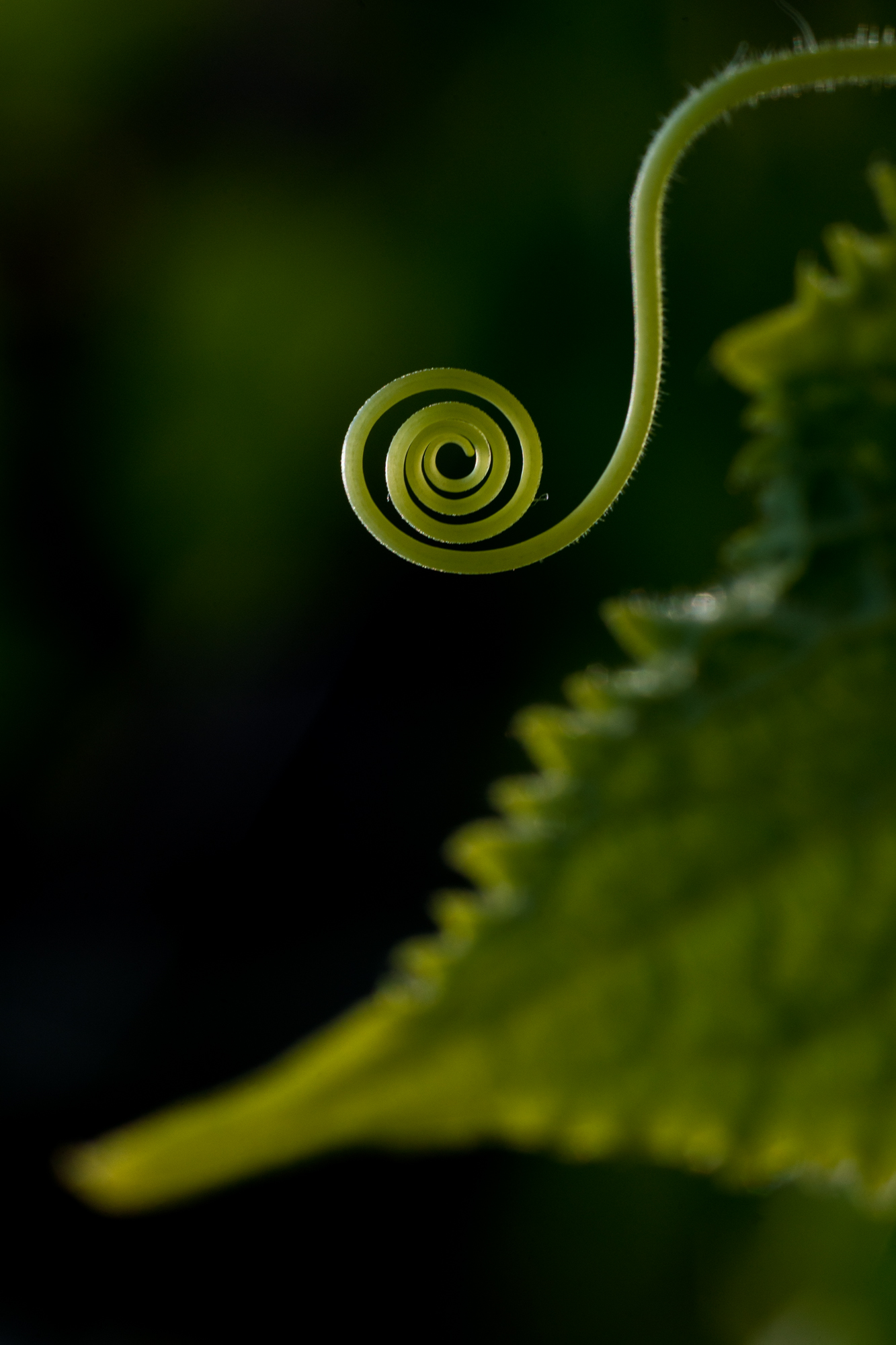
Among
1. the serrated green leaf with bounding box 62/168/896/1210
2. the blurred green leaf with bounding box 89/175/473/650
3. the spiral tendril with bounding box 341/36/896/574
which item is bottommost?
the serrated green leaf with bounding box 62/168/896/1210

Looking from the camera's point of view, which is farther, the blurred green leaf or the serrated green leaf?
the blurred green leaf

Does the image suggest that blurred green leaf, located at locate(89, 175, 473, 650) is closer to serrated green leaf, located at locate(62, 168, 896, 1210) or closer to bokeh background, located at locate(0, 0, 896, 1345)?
bokeh background, located at locate(0, 0, 896, 1345)

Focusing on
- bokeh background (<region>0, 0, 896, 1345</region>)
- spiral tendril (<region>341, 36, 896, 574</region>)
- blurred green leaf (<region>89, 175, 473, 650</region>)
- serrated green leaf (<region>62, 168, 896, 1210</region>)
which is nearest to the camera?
serrated green leaf (<region>62, 168, 896, 1210</region>)

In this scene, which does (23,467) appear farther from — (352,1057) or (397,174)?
(352,1057)

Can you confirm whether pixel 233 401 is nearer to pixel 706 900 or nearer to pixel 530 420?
pixel 530 420

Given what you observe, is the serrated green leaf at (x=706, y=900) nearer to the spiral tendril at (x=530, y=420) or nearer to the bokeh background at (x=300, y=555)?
the spiral tendril at (x=530, y=420)

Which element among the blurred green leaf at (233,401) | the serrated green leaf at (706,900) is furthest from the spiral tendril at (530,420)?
the blurred green leaf at (233,401)

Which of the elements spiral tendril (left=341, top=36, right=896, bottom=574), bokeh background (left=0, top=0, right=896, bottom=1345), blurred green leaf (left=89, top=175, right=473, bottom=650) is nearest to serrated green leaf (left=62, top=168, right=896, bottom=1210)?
spiral tendril (left=341, top=36, right=896, bottom=574)
